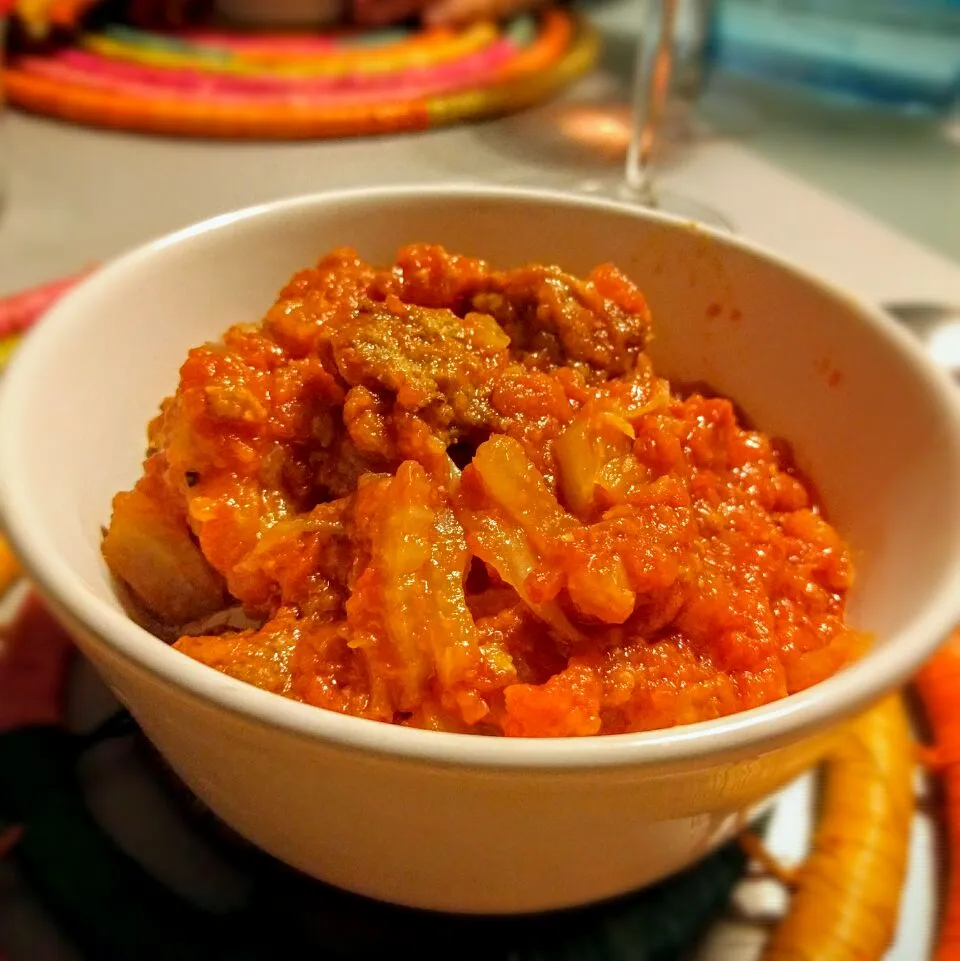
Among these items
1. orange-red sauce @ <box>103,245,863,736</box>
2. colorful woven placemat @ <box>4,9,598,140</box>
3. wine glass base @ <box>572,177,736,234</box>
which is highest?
orange-red sauce @ <box>103,245,863,736</box>

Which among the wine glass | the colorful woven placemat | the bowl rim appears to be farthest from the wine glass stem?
the bowl rim

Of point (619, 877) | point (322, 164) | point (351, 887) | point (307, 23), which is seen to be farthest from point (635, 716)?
point (307, 23)

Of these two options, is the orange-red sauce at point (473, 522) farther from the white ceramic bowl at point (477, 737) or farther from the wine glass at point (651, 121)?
the wine glass at point (651, 121)

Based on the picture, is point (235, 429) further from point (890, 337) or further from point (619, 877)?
point (890, 337)

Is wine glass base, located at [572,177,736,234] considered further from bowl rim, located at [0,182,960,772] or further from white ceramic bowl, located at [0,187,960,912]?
bowl rim, located at [0,182,960,772]

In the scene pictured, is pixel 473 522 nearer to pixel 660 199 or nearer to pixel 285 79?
pixel 660 199

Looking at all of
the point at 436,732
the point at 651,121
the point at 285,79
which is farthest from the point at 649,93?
the point at 436,732

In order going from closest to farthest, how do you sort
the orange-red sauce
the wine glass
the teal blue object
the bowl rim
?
the bowl rim < the orange-red sauce < the wine glass < the teal blue object
